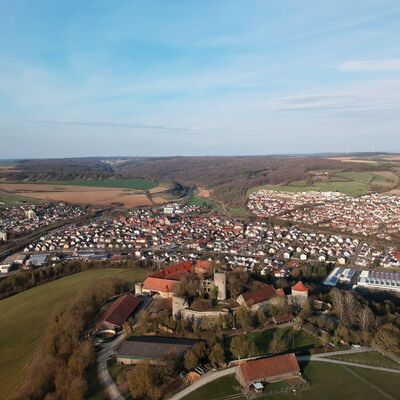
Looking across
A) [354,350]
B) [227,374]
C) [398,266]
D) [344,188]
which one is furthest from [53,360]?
[344,188]

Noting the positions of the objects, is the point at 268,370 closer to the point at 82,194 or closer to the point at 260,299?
the point at 260,299

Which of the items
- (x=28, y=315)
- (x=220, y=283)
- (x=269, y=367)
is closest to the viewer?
(x=269, y=367)

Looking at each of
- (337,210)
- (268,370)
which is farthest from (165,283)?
(337,210)

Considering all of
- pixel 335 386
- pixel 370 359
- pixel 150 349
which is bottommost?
pixel 370 359

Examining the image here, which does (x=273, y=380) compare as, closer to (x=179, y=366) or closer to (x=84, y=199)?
(x=179, y=366)

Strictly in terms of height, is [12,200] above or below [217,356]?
below

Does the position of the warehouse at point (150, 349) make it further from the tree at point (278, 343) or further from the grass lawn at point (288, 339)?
the tree at point (278, 343)

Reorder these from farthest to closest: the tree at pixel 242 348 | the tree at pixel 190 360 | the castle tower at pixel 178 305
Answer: the castle tower at pixel 178 305 < the tree at pixel 242 348 < the tree at pixel 190 360

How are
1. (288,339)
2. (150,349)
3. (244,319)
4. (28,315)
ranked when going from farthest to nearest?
(28,315) → (244,319) → (288,339) → (150,349)

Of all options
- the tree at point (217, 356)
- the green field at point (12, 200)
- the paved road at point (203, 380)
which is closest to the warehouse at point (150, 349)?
the tree at point (217, 356)
